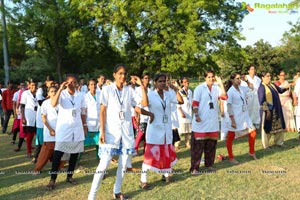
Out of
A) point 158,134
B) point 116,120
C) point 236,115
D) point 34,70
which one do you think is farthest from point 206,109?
point 34,70

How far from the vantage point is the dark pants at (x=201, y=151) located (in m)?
6.46

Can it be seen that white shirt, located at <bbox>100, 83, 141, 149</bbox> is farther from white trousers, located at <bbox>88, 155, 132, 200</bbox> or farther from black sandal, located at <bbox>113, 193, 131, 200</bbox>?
black sandal, located at <bbox>113, 193, 131, 200</bbox>

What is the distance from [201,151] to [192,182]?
826 mm

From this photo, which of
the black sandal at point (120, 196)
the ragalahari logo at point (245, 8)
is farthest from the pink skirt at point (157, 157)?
the ragalahari logo at point (245, 8)

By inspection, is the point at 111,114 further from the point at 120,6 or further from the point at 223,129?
the point at 120,6

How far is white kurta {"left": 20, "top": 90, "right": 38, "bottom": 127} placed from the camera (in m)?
8.16

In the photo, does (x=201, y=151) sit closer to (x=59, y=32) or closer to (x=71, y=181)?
(x=71, y=181)

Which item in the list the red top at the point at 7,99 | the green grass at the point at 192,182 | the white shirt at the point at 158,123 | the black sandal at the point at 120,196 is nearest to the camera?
the black sandal at the point at 120,196

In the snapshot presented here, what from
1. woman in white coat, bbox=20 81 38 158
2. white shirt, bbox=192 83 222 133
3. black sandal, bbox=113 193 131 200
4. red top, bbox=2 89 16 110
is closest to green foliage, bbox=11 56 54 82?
red top, bbox=2 89 16 110

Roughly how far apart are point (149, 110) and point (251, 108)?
5.26 meters

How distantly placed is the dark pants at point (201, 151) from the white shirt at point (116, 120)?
6.39ft

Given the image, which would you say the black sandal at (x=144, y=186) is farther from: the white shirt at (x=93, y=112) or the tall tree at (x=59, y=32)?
the tall tree at (x=59, y=32)

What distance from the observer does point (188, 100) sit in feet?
29.7

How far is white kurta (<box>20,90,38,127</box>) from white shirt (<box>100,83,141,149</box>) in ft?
13.0
